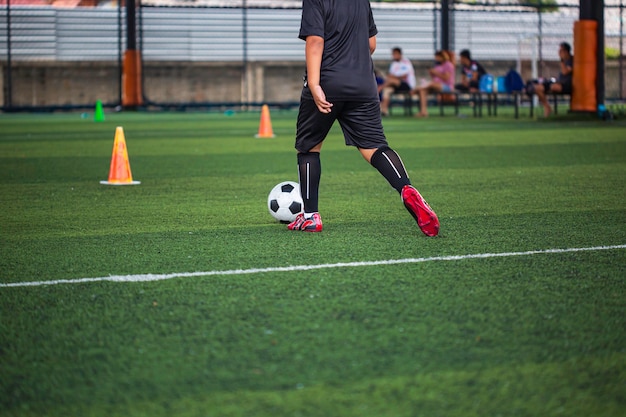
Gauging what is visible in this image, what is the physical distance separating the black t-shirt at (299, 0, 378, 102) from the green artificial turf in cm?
85

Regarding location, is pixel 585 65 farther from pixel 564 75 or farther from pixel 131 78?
pixel 131 78

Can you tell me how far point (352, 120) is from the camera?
5.86m

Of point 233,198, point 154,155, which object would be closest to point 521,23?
point 154,155

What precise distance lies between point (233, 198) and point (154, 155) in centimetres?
477

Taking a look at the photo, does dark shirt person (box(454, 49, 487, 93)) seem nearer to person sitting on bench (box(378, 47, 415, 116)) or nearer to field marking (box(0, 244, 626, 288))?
person sitting on bench (box(378, 47, 415, 116))

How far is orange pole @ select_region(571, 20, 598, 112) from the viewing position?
19875 mm

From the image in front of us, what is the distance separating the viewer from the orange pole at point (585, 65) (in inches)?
782

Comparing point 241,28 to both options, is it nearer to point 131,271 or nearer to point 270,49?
point 270,49

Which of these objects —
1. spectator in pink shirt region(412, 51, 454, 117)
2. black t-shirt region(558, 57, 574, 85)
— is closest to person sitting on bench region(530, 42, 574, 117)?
black t-shirt region(558, 57, 574, 85)

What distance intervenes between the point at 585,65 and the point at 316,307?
17.4 m

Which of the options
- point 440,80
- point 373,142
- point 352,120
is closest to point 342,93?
point 352,120

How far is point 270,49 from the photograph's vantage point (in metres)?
33.9

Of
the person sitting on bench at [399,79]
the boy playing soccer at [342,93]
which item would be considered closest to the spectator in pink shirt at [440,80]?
the person sitting on bench at [399,79]

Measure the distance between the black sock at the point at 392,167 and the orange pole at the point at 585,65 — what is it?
15.1 m
